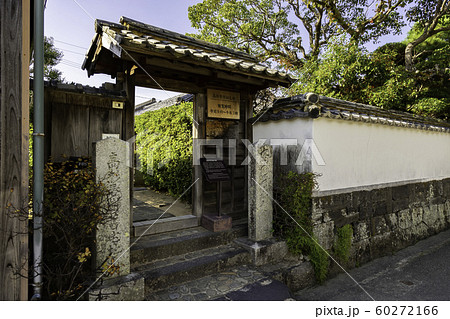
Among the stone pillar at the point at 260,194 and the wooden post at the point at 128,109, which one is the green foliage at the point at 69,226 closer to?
the wooden post at the point at 128,109

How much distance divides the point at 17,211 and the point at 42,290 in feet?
3.73

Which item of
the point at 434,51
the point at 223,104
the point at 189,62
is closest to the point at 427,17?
the point at 434,51

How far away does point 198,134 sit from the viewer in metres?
5.49

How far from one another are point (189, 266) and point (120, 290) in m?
1.15

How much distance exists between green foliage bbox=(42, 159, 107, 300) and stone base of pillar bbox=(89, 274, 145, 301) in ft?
0.63

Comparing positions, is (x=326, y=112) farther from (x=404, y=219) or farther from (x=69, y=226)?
(x=69, y=226)

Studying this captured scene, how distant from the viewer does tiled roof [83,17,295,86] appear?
393cm

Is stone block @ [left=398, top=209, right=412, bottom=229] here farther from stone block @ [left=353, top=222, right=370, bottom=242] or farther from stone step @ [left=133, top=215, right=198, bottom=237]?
stone step @ [left=133, top=215, right=198, bottom=237]

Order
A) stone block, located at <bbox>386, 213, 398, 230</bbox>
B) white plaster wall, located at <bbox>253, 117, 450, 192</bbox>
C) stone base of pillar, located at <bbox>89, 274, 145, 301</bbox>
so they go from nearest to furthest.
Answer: stone base of pillar, located at <bbox>89, 274, 145, 301</bbox> < white plaster wall, located at <bbox>253, 117, 450, 192</bbox> < stone block, located at <bbox>386, 213, 398, 230</bbox>

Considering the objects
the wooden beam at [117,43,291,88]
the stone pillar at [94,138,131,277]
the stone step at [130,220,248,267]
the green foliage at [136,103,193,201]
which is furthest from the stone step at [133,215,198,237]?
the wooden beam at [117,43,291,88]

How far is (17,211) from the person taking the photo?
105 inches

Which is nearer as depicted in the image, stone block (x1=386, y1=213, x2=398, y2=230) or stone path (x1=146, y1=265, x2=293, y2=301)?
stone path (x1=146, y1=265, x2=293, y2=301)

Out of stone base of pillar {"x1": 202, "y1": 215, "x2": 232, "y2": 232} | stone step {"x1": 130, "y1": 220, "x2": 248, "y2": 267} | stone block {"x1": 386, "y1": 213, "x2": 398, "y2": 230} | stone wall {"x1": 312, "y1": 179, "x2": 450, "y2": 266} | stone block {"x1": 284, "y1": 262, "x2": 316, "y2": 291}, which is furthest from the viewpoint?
stone block {"x1": 386, "y1": 213, "x2": 398, "y2": 230}

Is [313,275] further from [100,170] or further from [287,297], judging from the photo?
Answer: [100,170]
